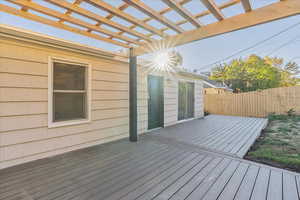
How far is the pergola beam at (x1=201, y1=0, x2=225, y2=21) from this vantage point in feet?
5.76

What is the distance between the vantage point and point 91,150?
3.03 meters

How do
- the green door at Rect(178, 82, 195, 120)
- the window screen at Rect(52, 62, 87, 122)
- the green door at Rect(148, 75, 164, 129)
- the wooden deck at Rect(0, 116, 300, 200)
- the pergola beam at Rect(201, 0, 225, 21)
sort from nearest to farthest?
1. the wooden deck at Rect(0, 116, 300, 200)
2. the pergola beam at Rect(201, 0, 225, 21)
3. the window screen at Rect(52, 62, 87, 122)
4. the green door at Rect(148, 75, 164, 129)
5. the green door at Rect(178, 82, 195, 120)

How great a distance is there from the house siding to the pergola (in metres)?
0.53

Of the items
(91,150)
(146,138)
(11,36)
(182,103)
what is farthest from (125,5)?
(182,103)

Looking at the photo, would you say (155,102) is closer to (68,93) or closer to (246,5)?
(68,93)

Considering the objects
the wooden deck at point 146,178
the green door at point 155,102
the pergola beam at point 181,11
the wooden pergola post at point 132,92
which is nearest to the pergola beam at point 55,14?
the wooden pergola post at point 132,92

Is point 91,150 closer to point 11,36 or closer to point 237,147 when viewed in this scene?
point 11,36

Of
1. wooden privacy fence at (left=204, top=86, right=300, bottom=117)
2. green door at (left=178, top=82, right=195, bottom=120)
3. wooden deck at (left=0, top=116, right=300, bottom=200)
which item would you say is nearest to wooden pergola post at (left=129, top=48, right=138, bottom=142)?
wooden deck at (left=0, top=116, right=300, bottom=200)

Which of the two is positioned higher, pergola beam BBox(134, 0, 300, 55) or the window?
pergola beam BBox(134, 0, 300, 55)

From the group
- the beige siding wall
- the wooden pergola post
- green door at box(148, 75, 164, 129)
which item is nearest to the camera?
the beige siding wall

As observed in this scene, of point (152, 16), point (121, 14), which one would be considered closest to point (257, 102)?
point (152, 16)

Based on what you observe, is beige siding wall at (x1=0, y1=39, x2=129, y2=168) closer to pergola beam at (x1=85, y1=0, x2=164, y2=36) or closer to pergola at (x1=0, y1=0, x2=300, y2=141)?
pergola at (x1=0, y1=0, x2=300, y2=141)

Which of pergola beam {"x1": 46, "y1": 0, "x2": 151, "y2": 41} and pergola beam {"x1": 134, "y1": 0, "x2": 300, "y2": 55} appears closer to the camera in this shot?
pergola beam {"x1": 134, "y1": 0, "x2": 300, "y2": 55}

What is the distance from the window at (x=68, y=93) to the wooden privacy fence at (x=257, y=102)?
855 cm
